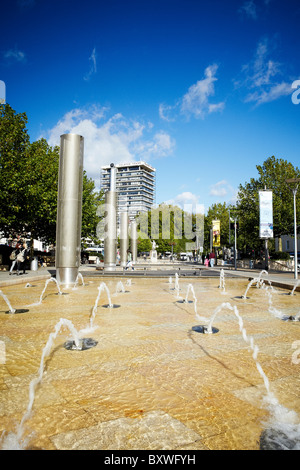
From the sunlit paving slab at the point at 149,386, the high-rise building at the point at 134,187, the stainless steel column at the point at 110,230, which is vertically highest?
the high-rise building at the point at 134,187

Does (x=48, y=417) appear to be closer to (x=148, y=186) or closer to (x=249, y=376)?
(x=249, y=376)

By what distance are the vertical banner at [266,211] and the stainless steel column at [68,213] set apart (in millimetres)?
17981

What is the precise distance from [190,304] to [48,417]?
6.52m

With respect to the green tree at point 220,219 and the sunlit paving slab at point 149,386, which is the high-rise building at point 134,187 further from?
the sunlit paving slab at point 149,386

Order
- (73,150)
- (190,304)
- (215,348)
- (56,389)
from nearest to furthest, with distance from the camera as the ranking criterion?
(56,389)
(215,348)
(190,304)
(73,150)

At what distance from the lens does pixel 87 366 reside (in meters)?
3.66

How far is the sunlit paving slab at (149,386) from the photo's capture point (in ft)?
7.45

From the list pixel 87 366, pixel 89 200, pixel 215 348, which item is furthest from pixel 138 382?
pixel 89 200

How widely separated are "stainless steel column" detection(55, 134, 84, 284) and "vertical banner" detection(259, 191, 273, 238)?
17981mm

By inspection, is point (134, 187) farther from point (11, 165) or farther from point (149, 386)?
point (149, 386)

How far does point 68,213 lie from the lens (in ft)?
43.5

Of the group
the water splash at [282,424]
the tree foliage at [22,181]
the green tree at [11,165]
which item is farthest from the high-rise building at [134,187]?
the water splash at [282,424]

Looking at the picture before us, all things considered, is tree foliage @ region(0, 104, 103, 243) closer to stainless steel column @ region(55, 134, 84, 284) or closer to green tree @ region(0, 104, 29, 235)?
green tree @ region(0, 104, 29, 235)

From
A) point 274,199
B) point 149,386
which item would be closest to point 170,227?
point 274,199
